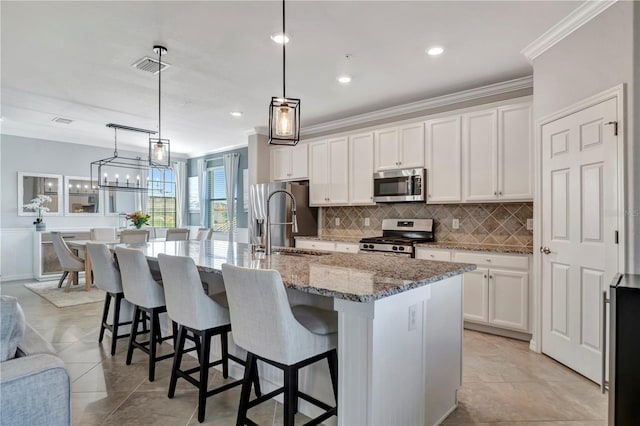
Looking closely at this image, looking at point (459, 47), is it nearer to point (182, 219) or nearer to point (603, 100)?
point (603, 100)

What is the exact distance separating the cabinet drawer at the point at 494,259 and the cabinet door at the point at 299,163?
8.90 ft

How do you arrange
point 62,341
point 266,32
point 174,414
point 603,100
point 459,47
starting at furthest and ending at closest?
point 62,341
point 459,47
point 266,32
point 603,100
point 174,414

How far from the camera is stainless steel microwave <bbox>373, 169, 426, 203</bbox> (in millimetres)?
4289

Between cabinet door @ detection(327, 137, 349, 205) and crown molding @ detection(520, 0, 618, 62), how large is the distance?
97.6 inches

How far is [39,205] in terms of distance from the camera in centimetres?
648

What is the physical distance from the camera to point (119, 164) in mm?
7449

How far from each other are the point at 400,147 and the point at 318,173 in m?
1.42

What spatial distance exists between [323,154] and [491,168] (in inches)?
94.5

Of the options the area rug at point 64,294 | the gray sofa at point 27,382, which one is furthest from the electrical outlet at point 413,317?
the area rug at point 64,294

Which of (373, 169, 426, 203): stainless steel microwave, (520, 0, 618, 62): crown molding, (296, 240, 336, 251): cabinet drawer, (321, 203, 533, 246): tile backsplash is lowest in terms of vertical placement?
(296, 240, 336, 251): cabinet drawer

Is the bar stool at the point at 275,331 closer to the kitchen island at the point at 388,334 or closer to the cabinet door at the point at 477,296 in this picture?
the kitchen island at the point at 388,334

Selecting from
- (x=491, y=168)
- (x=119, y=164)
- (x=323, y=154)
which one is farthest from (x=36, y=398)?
(x=119, y=164)

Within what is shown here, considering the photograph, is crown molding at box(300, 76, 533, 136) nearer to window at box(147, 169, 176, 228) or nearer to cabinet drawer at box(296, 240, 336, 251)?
cabinet drawer at box(296, 240, 336, 251)

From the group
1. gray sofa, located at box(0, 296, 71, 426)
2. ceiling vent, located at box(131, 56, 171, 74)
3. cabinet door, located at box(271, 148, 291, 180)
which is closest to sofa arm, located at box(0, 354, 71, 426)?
gray sofa, located at box(0, 296, 71, 426)
